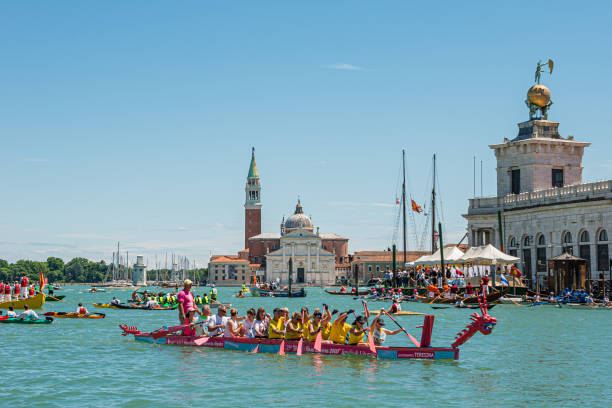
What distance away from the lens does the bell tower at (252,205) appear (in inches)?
7662

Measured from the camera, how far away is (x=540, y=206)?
61219 mm

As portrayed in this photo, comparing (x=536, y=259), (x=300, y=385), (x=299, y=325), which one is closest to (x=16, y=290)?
(x=536, y=259)

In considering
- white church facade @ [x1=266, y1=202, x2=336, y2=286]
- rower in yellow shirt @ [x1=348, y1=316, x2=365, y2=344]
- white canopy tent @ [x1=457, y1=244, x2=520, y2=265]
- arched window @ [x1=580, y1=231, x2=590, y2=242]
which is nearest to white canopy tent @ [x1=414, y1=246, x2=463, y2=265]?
white canopy tent @ [x1=457, y1=244, x2=520, y2=265]

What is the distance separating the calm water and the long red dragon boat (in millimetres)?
238

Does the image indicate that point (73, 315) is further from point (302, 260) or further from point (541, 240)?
point (302, 260)

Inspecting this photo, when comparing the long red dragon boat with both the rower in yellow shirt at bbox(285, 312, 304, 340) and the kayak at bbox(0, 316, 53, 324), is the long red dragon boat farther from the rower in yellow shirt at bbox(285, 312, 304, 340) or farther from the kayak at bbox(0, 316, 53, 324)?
the kayak at bbox(0, 316, 53, 324)

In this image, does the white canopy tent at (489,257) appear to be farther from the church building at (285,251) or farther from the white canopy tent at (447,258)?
the church building at (285,251)

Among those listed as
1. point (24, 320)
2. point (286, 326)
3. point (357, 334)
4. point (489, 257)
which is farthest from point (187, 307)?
point (489, 257)

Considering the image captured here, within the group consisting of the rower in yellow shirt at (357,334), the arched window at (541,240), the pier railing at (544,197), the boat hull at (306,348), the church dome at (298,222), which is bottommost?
the boat hull at (306,348)

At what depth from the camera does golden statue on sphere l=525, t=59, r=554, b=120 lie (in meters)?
67.0

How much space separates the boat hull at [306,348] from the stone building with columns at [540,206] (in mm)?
34668

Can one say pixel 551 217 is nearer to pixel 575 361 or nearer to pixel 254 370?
pixel 575 361

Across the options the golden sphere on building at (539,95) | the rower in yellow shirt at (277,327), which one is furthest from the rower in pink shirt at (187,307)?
the golden sphere on building at (539,95)

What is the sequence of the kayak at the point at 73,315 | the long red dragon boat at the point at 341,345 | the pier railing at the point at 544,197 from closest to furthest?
the long red dragon boat at the point at 341,345 < the kayak at the point at 73,315 < the pier railing at the point at 544,197
